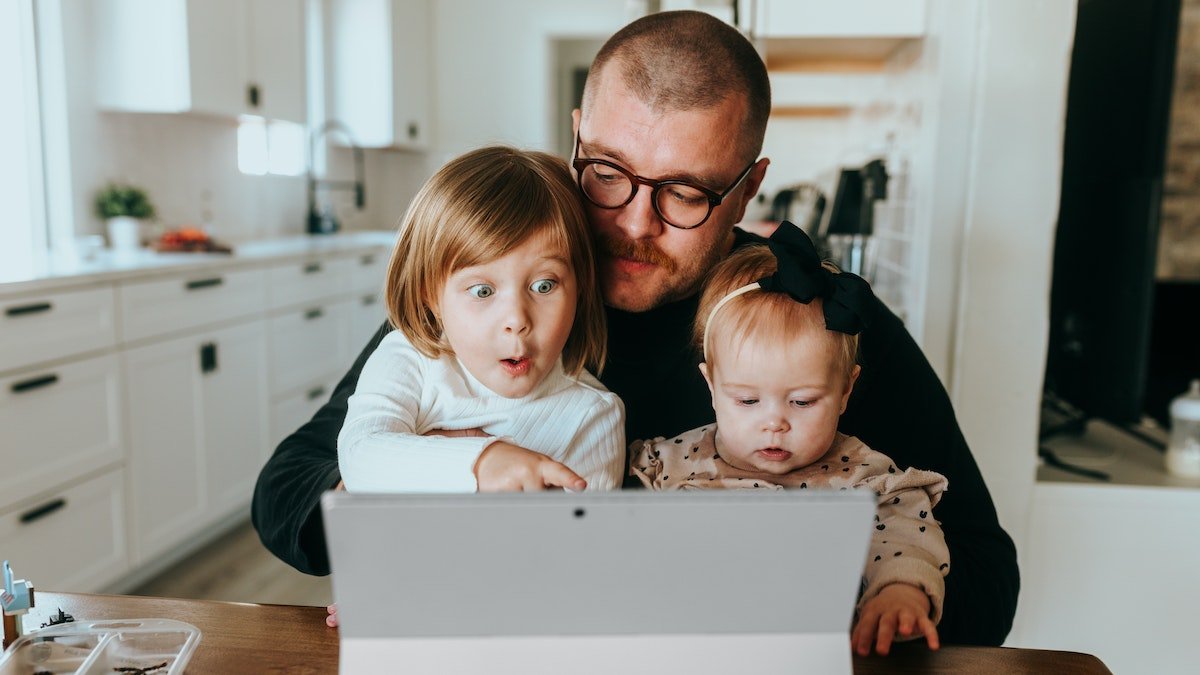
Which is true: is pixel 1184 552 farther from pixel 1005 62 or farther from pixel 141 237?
pixel 141 237

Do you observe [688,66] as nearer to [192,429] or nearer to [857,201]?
[857,201]

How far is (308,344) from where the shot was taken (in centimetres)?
392

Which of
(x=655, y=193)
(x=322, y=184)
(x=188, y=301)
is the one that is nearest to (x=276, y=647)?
(x=655, y=193)

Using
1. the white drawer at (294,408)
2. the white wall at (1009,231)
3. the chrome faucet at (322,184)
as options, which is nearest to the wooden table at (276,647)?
the white wall at (1009,231)

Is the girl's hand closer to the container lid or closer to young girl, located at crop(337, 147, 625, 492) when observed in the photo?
young girl, located at crop(337, 147, 625, 492)

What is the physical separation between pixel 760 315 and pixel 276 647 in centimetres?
66

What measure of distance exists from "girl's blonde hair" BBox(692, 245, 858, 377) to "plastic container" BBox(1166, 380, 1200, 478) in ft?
4.19

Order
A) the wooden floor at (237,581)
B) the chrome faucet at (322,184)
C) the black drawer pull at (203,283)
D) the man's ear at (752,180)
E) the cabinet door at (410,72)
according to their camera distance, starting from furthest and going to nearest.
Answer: the cabinet door at (410,72) < the chrome faucet at (322,184) < the black drawer pull at (203,283) < the wooden floor at (237,581) < the man's ear at (752,180)

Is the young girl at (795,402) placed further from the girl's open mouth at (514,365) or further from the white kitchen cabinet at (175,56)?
the white kitchen cabinet at (175,56)

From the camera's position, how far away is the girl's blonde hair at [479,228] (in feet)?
3.55

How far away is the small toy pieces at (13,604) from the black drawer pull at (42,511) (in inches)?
69.5

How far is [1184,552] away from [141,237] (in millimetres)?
3530

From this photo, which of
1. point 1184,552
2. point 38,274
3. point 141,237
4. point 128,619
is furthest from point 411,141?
point 128,619

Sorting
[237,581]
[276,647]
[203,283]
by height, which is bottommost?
[237,581]
